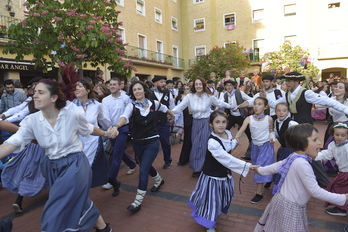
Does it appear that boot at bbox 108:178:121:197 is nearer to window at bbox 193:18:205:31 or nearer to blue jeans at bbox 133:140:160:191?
blue jeans at bbox 133:140:160:191

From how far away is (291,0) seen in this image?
81.0 feet

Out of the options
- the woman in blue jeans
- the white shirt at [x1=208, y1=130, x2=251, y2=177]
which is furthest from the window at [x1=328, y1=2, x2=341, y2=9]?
the white shirt at [x1=208, y1=130, x2=251, y2=177]

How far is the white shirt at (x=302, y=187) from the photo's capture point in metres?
2.17

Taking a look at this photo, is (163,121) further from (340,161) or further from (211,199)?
(340,161)

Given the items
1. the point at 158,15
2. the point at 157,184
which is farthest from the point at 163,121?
the point at 158,15

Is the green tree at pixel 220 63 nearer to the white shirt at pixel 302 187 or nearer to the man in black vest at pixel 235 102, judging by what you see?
the man in black vest at pixel 235 102

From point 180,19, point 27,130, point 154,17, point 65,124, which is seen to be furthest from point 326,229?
point 180,19

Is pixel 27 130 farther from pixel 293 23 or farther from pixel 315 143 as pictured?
pixel 293 23

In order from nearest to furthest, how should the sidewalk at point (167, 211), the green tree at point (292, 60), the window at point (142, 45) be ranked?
1. the sidewalk at point (167, 211)
2. the green tree at point (292, 60)
3. the window at point (142, 45)

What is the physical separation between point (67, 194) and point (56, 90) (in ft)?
3.37

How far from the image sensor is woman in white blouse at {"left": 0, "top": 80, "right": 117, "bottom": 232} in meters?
2.37

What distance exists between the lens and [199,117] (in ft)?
17.0

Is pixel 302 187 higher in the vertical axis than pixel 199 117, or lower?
lower

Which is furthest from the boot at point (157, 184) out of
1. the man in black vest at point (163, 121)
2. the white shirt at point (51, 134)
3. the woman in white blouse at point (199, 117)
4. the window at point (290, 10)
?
the window at point (290, 10)
